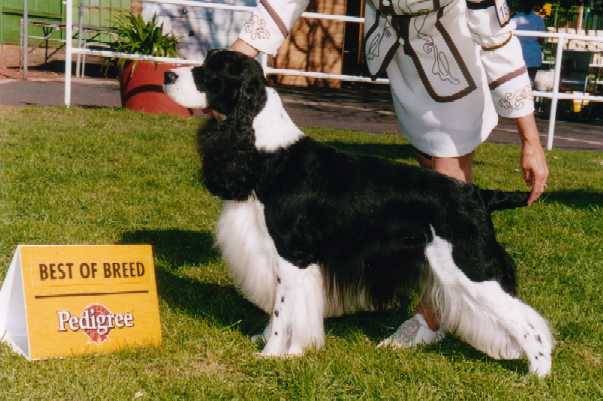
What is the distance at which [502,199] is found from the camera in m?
3.27

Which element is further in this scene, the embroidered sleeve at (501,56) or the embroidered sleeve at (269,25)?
the embroidered sleeve at (269,25)

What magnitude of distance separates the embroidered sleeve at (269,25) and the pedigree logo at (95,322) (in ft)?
4.20

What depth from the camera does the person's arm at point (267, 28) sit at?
347 cm

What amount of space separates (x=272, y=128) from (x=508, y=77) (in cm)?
99

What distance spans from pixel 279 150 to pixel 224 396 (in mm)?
1002

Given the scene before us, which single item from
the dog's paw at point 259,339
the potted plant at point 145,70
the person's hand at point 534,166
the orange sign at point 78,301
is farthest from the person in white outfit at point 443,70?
the potted plant at point 145,70

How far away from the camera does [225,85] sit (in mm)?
3188

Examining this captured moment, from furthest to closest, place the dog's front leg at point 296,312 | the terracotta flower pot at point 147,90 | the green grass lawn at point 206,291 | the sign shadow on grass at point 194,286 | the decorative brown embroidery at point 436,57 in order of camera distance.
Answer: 1. the terracotta flower pot at point 147,90
2. the sign shadow on grass at point 194,286
3. the decorative brown embroidery at point 436,57
4. the dog's front leg at point 296,312
5. the green grass lawn at point 206,291

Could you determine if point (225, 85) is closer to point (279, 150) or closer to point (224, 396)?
point (279, 150)

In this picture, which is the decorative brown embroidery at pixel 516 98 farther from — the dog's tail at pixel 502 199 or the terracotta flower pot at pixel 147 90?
the terracotta flower pot at pixel 147 90

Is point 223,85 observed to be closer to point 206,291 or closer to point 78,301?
point 78,301

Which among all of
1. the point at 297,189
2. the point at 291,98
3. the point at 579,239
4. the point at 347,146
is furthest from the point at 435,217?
the point at 291,98

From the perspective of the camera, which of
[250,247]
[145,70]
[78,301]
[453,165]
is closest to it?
[78,301]

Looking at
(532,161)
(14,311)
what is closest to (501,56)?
(532,161)
